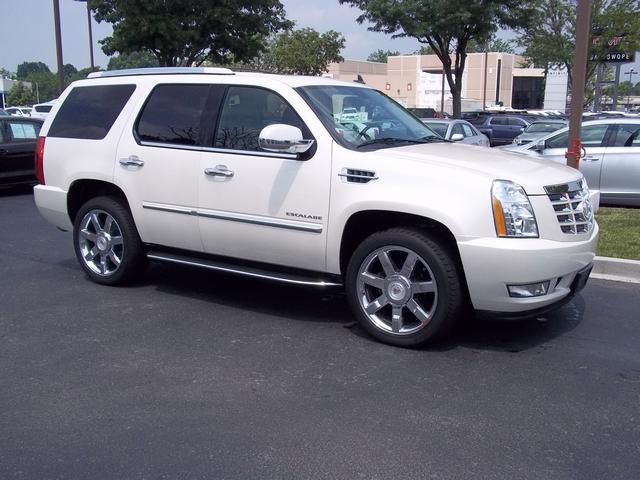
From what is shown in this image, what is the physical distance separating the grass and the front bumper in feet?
9.57

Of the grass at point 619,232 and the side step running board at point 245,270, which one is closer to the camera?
the side step running board at point 245,270

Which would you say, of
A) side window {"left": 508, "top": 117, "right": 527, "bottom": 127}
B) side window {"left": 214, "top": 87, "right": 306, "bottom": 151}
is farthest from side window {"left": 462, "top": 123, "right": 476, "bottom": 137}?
side window {"left": 508, "top": 117, "right": 527, "bottom": 127}

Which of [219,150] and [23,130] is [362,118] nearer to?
[219,150]

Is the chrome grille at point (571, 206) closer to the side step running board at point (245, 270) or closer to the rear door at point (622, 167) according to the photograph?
the side step running board at point (245, 270)

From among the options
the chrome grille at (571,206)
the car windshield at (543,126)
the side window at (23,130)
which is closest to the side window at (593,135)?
the chrome grille at (571,206)

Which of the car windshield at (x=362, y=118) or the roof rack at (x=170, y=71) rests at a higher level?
the roof rack at (x=170, y=71)

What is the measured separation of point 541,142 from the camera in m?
12.0

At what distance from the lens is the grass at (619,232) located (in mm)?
7551

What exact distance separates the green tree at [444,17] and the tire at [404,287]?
20.5 metres

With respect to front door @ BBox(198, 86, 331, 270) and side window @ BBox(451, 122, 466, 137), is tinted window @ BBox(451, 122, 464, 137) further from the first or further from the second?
front door @ BBox(198, 86, 331, 270)

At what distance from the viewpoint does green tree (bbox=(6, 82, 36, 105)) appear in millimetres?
76412

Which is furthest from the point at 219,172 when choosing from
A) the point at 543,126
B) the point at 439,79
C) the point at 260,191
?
the point at 439,79

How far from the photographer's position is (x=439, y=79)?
68375 mm

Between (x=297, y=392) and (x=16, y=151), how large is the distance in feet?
36.2
